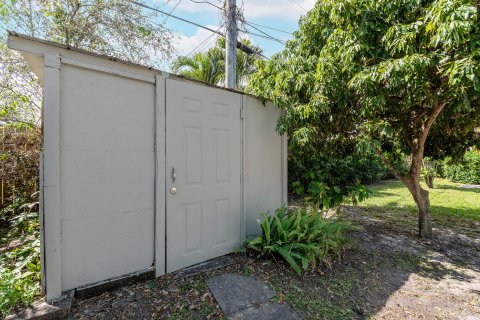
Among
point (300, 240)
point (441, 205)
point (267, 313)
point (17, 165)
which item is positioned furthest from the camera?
point (441, 205)

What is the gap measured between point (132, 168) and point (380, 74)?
3.02 metres

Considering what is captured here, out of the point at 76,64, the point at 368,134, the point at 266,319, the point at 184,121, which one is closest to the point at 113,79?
the point at 76,64

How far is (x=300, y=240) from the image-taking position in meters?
3.29

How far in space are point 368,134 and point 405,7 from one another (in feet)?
5.08

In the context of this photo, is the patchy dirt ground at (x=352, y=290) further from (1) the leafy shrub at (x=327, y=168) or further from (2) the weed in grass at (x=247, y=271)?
(1) the leafy shrub at (x=327, y=168)

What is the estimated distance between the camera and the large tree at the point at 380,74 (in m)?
2.46

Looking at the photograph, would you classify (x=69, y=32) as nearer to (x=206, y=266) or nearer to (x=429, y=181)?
(x=206, y=266)

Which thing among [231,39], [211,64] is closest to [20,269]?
[231,39]

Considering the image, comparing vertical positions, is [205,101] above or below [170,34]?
below

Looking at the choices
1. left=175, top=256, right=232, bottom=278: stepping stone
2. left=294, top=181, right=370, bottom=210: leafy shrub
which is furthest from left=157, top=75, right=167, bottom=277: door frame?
left=294, top=181, right=370, bottom=210: leafy shrub

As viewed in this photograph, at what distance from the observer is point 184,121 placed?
303 cm

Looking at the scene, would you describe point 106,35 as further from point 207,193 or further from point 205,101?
point 207,193

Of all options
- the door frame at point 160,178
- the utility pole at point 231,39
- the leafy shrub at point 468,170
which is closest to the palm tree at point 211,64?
the utility pole at point 231,39

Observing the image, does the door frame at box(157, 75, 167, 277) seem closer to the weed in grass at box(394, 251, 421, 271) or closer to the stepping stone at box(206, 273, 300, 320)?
the stepping stone at box(206, 273, 300, 320)
